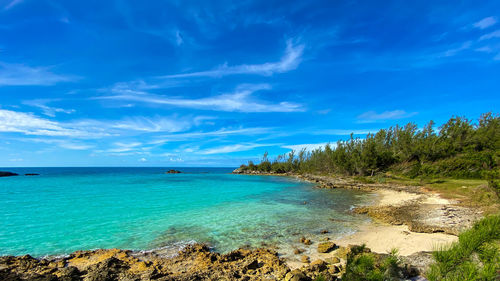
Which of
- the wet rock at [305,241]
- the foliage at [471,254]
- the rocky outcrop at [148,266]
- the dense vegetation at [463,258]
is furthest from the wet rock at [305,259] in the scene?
the foliage at [471,254]

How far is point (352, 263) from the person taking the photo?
5.08m

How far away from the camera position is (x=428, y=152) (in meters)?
53.5

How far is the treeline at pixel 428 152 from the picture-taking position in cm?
4119

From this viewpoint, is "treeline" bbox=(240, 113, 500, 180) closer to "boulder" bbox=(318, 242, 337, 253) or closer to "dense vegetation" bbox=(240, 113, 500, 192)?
"dense vegetation" bbox=(240, 113, 500, 192)

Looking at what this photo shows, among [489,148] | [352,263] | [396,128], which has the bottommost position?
[352,263]

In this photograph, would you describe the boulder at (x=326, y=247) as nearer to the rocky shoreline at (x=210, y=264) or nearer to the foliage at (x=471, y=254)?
the rocky shoreline at (x=210, y=264)

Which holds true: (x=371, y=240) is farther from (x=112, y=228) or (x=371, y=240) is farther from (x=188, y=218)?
(x=112, y=228)

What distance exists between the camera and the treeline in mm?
41188

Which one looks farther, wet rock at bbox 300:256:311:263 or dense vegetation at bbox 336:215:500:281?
wet rock at bbox 300:256:311:263

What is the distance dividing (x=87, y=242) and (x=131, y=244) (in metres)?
2.66

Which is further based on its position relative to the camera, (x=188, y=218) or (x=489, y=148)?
(x=489, y=148)

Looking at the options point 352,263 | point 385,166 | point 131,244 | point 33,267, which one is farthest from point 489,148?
point 33,267

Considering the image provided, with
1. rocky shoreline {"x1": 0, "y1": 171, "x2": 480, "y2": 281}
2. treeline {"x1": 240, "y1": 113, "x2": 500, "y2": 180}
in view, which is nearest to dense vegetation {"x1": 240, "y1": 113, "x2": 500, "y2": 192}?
treeline {"x1": 240, "y1": 113, "x2": 500, "y2": 180}

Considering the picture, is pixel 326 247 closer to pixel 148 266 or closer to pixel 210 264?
pixel 210 264
